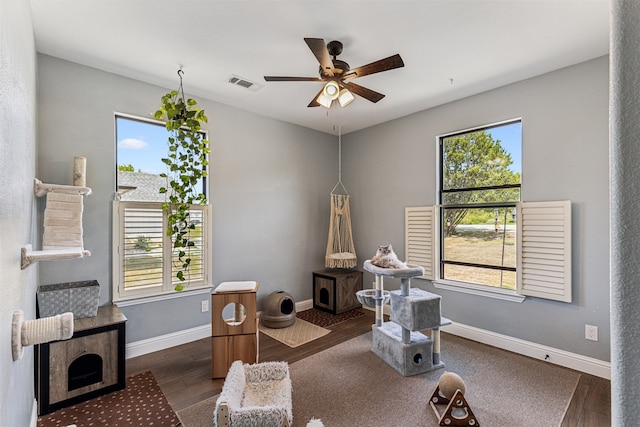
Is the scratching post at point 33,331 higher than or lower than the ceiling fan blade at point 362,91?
lower

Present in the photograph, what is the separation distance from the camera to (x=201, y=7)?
1959mm

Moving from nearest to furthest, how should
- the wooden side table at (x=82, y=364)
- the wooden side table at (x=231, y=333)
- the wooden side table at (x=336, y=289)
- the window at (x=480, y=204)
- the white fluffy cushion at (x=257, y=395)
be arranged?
the white fluffy cushion at (x=257, y=395) → the wooden side table at (x=82, y=364) → the wooden side table at (x=231, y=333) → the window at (x=480, y=204) → the wooden side table at (x=336, y=289)

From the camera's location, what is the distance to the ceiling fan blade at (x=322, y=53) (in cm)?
186

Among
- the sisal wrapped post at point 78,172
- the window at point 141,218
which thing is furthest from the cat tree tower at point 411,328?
the sisal wrapped post at point 78,172

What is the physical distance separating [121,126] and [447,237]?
3.62m

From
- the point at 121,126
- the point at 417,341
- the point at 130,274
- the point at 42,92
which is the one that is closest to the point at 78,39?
the point at 42,92

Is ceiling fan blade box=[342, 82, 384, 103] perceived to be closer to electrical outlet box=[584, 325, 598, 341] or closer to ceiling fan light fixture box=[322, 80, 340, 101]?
ceiling fan light fixture box=[322, 80, 340, 101]

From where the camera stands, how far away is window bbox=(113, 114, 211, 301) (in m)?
2.80

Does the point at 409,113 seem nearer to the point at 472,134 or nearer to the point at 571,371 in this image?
the point at 472,134

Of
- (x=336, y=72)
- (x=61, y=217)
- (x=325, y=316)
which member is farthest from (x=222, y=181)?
(x=325, y=316)

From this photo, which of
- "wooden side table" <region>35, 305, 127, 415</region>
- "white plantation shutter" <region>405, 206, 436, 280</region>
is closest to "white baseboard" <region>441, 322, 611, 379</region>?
"white plantation shutter" <region>405, 206, 436, 280</region>

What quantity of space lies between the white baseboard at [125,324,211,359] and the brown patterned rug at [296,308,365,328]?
124cm

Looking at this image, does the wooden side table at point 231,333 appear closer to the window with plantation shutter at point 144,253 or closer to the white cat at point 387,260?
the window with plantation shutter at point 144,253

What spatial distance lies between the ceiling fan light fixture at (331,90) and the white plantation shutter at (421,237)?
6.28 ft
